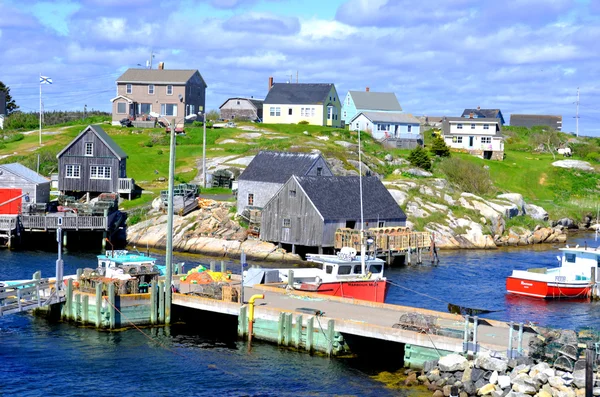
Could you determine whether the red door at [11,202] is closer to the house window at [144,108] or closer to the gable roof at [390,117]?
the house window at [144,108]

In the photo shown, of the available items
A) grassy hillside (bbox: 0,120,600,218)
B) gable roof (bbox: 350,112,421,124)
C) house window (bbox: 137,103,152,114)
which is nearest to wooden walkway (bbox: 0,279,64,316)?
grassy hillside (bbox: 0,120,600,218)

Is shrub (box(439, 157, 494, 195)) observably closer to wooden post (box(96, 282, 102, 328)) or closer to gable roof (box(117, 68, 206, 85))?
gable roof (box(117, 68, 206, 85))

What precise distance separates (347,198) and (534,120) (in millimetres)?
112637

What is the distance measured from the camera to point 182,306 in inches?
1652

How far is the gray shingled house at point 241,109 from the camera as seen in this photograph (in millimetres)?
133250

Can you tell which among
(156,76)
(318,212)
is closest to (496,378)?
(318,212)

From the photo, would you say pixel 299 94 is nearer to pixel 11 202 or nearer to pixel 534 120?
pixel 11 202

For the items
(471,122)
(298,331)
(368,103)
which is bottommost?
(298,331)

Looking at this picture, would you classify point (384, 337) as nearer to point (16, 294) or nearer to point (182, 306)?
point (182, 306)

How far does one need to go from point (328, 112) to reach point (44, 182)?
57.6 m

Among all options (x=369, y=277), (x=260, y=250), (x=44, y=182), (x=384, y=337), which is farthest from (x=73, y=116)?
(x=384, y=337)

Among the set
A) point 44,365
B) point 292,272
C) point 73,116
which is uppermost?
point 73,116

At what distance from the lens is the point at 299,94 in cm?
12631

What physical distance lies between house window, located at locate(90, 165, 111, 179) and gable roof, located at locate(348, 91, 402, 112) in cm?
6591
